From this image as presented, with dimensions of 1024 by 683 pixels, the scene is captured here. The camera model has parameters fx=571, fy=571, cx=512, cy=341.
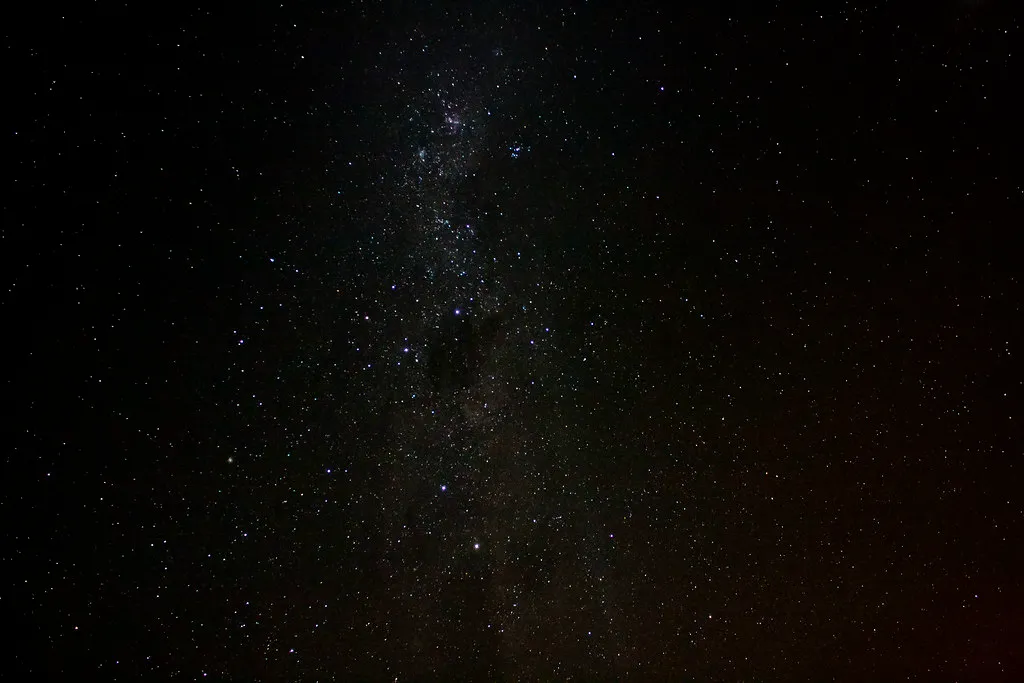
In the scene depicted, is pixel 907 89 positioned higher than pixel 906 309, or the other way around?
pixel 907 89

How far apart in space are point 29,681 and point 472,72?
0.65 metres

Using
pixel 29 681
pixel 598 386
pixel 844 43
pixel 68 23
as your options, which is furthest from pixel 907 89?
pixel 29 681

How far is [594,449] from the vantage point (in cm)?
57

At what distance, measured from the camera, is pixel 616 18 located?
1.79 ft

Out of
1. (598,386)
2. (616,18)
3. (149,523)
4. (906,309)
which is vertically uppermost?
(616,18)

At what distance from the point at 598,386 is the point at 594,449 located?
0.06m

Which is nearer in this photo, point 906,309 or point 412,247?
point 412,247

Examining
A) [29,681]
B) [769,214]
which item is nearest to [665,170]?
[769,214]

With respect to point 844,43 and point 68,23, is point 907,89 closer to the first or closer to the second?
point 844,43

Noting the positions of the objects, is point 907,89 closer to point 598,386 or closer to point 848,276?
point 848,276

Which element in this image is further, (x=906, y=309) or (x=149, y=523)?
(x=906, y=309)

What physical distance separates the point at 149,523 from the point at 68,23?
0.41 meters

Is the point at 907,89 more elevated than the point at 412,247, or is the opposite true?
the point at 412,247

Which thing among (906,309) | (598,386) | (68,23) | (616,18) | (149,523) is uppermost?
(68,23)
